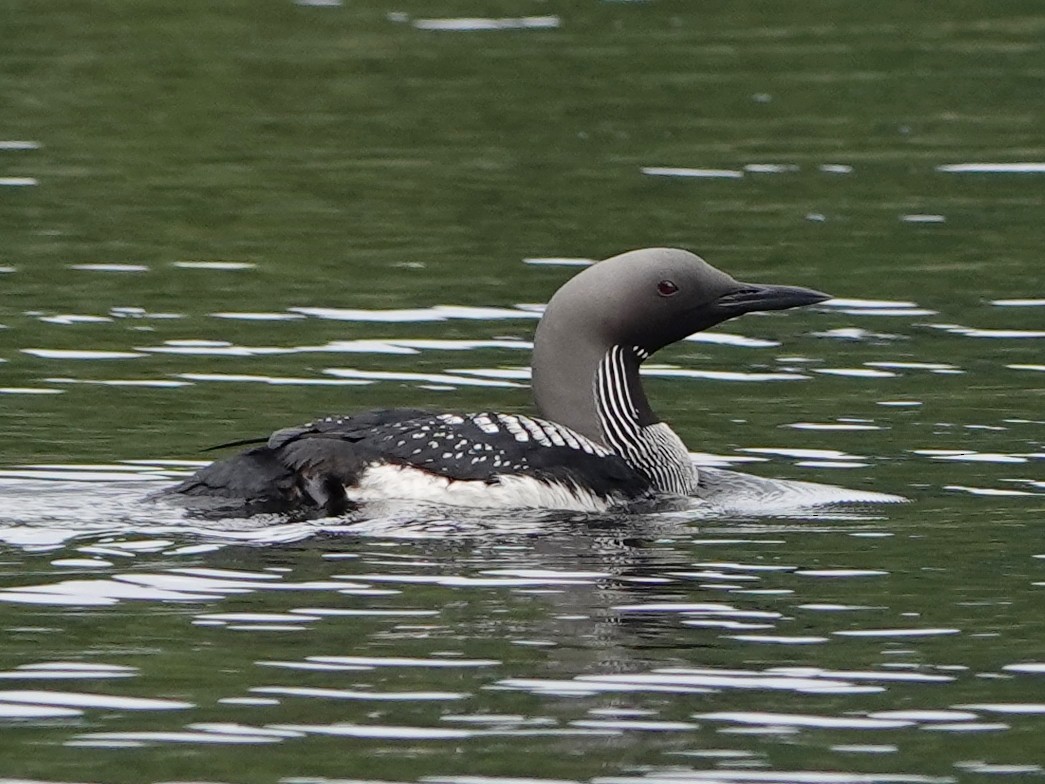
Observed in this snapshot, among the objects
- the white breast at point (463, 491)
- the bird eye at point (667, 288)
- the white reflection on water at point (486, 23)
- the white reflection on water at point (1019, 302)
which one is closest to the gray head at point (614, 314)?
the bird eye at point (667, 288)

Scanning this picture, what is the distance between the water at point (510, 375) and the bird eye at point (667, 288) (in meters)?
0.67

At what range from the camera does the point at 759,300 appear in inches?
341

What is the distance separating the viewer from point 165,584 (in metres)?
6.72

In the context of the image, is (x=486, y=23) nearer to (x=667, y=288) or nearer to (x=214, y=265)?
(x=214, y=265)

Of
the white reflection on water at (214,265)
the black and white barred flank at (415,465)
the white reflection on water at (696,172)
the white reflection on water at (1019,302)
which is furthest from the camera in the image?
the white reflection on water at (696,172)

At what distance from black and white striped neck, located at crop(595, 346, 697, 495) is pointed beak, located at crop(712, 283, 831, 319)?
0.32 m

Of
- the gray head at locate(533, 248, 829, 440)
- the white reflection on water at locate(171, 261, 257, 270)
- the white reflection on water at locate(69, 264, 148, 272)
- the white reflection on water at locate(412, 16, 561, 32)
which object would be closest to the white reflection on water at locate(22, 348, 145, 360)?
the white reflection on water at locate(69, 264, 148, 272)

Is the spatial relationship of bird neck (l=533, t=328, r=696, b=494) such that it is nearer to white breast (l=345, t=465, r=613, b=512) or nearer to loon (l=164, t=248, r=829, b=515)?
loon (l=164, t=248, r=829, b=515)

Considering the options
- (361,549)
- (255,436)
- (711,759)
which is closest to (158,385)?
(255,436)

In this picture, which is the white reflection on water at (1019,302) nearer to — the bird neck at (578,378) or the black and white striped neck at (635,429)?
the black and white striped neck at (635,429)

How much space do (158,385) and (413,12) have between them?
10.9 m

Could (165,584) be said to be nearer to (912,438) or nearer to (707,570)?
(707,570)

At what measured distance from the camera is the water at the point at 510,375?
5.59 m

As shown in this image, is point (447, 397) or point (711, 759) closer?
point (711, 759)
